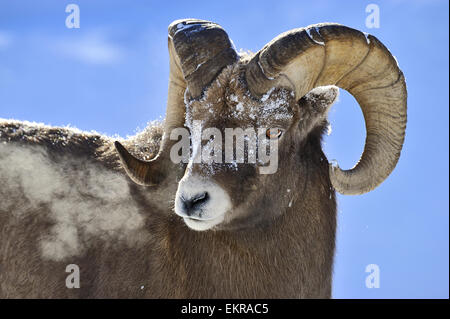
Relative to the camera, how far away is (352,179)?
7.50 metres

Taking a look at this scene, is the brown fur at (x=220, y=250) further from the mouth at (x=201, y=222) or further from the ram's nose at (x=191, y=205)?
the ram's nose at (x=191, y=205)

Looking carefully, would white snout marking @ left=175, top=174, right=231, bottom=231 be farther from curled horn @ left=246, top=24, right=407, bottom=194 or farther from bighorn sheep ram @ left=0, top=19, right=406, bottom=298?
curled horn @ left=246, top=24, right=407, bottom=194

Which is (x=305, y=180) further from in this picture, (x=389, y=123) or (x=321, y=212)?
(x=389, y=123)

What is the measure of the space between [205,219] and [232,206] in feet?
1.70

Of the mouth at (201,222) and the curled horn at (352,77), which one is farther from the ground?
the curled horn at (352,77)

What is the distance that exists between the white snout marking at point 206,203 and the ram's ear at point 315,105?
5.37 feet

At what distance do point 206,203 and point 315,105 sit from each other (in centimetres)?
229

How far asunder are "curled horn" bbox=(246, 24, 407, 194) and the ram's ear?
0.17 m

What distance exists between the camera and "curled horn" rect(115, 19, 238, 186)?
24.3 ft

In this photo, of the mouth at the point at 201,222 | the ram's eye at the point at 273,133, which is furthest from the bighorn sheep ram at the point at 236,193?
the mouth at the point at 201,222

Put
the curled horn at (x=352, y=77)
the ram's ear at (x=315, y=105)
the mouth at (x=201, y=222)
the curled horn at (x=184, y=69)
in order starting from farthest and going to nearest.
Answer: the ram's ear at (x=315, y=105) < the curled horn at (x=184, y=69) < the curled horn at (x=352, y=77) < the mouth at (x=201, y=222)

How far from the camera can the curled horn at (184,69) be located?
24.3 ft

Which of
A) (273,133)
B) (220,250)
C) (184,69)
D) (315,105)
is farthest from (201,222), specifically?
(315,105)
